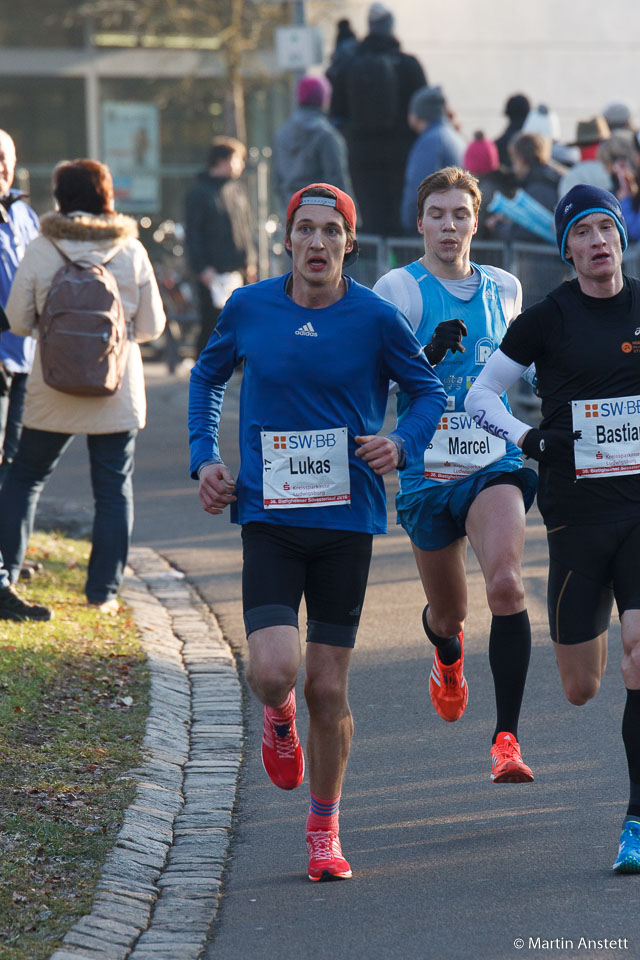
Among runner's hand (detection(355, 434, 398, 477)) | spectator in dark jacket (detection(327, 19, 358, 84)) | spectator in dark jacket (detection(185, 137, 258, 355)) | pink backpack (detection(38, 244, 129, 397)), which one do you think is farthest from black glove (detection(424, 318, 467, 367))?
spectator in dark jacket (detection(185, 137, 258, 355))

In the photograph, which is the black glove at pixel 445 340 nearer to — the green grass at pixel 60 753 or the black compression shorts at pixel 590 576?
the black compression shorts at pixel 590 576

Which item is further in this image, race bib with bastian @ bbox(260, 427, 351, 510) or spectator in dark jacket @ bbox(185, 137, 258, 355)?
spectator in dark jacket @ bbox(185, 137, 258, 355)

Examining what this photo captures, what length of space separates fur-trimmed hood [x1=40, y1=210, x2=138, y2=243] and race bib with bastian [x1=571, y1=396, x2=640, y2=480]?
11.4 ft

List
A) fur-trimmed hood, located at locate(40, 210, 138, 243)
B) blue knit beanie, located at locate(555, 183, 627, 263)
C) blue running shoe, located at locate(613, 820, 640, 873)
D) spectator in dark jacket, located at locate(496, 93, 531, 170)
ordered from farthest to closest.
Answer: spectator in dark jacket, located at locate(496, 93, 531, 170)
fur-trimmed hood, located at locate(40, 210, 138, 243)
blue knit beanie, located at locate(555, 183, 627, 263)
blue running shoe, located at locate(613, 820, 640, 873)

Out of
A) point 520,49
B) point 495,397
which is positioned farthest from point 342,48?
point 495,397

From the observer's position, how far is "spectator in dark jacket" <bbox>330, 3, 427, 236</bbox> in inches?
558

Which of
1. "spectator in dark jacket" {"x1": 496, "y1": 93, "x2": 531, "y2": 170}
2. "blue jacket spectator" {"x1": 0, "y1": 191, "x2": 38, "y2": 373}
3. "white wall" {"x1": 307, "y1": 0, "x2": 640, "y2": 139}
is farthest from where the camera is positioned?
"white wall" {"x1": 307, "y1": 0, "x2": 640, "y2": 139}

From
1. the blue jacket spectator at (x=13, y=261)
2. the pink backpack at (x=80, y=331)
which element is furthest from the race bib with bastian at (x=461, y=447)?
the blue jacket spectator at (x=13, y=261)

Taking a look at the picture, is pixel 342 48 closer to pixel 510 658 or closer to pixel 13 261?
pixel 13 261

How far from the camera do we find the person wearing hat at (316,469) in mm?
4859

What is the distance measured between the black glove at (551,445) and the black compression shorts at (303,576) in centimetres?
65


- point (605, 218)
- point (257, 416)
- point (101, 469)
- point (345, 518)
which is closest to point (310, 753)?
point (345, 518)

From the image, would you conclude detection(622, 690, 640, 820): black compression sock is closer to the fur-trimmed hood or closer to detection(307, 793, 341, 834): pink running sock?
detection(307, 793, 341, 834): pink running sock

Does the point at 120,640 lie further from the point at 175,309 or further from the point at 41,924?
the point at 175,309
